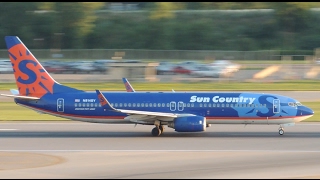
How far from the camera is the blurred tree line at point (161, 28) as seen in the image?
106m

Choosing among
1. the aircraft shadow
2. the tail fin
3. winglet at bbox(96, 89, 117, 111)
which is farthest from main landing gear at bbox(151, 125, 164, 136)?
the tail fin

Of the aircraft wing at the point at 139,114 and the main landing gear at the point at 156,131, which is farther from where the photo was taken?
the main landing gear at the point at 156,131

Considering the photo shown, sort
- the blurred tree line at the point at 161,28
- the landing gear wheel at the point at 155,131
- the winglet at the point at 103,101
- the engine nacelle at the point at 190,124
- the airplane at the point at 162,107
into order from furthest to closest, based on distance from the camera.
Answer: the blurred tree line at the point at 161,28 < the airplane at the point at 162,107 < the landing gear wheel at the point at 155,131 < the winglet at the point at 103,101 < the engine nacelle at the point at 190,124

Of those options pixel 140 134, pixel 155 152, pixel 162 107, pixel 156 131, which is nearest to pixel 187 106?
pixel 162 107

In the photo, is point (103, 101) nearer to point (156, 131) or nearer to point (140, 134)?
point (140, 134)

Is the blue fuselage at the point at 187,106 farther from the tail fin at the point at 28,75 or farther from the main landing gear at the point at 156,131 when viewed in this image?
the main landing gear at the point at 156,131

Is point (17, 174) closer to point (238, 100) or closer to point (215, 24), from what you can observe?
point (238, 100)

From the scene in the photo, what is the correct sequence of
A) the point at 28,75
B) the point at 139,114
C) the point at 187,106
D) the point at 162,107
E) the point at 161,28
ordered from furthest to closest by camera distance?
the point at 161,28
the point at 28,75
the point at 162,107
the point at 187,106
the point at 139,114

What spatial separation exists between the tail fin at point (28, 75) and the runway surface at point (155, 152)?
250 centimetres

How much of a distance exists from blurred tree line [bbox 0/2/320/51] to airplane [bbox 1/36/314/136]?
69.8 m

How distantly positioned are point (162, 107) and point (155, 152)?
6955 millimetres

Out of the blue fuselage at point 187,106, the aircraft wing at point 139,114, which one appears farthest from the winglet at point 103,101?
the blue fuselage at point 187,106

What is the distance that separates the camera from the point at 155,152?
1099 inches

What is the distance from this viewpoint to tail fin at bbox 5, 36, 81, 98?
35375 millimetres
